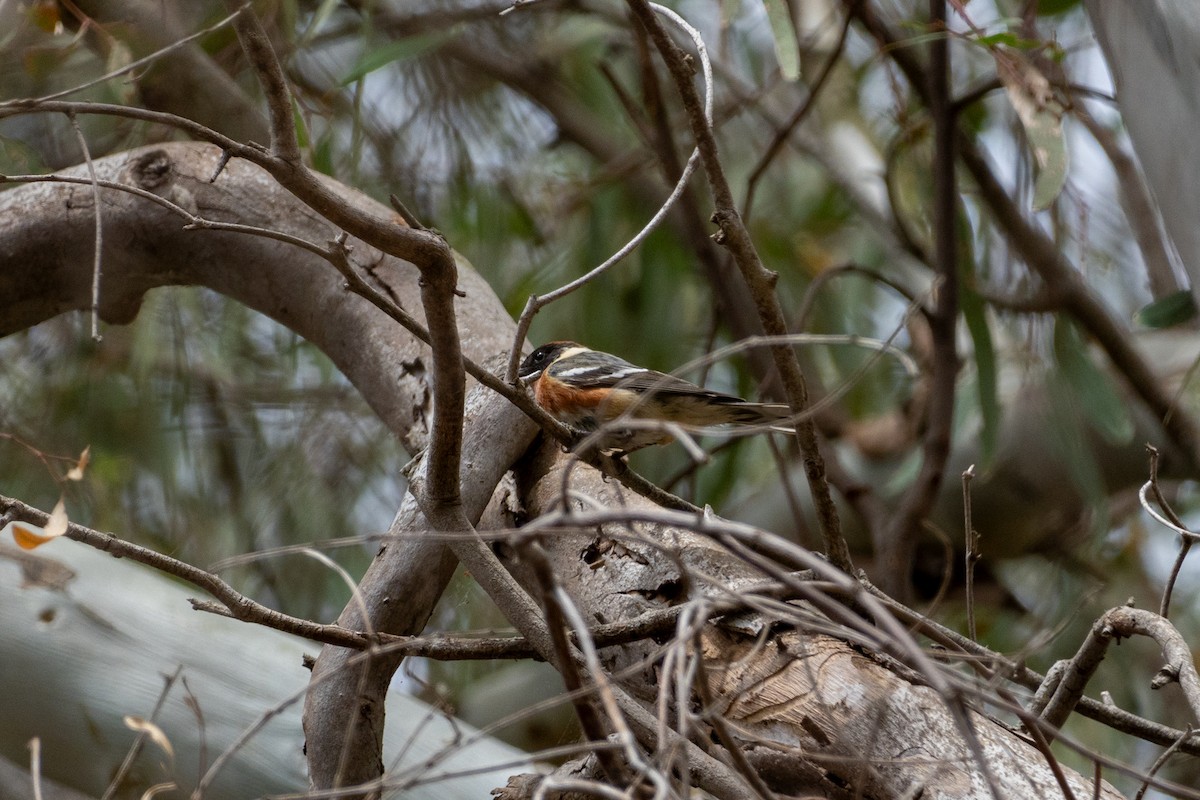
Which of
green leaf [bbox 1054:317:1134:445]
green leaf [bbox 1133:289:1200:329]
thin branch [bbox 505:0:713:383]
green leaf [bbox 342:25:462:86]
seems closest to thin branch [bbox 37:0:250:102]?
thin branch [bbox 505:0:713:383]

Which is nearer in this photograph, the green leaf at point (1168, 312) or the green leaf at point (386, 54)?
the green leaf at point (1168, 312)

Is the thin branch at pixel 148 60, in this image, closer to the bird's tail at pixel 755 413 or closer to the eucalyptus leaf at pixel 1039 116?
the bird's tail at pixel 755 413

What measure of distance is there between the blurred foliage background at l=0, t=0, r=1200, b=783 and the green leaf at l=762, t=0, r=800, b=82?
1.38 meters

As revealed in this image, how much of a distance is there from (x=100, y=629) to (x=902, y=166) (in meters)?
3.68

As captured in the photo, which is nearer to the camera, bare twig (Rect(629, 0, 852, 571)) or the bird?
bare twig (Rect(629, 0, 852, 571))

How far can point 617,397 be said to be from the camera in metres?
2.74

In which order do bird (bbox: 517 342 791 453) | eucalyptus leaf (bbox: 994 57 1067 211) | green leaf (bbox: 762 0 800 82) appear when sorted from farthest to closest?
bird (bbox: 517 342 791 453) → eucalyptus leaf (bbox: 994 57 1067 211) → green leaf (bbox: 762 0 800 82)

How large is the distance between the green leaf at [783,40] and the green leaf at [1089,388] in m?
1.73

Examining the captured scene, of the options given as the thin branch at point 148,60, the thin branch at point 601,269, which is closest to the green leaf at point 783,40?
the thin branch at point 601,269

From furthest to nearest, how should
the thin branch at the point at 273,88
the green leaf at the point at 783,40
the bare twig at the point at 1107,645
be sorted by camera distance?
the green leaf at the point at 783,40
the bare twig at the point at 1107,645
the thin branch at the point at 273,88

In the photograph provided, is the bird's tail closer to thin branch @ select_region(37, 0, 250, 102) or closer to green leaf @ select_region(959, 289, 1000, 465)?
green leaf @ select_region(959, 289, 1000, 465)

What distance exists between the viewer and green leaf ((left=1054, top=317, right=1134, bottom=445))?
310 centimetres

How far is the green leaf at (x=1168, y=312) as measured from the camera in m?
2.36

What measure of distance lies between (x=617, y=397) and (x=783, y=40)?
3.63 ft
